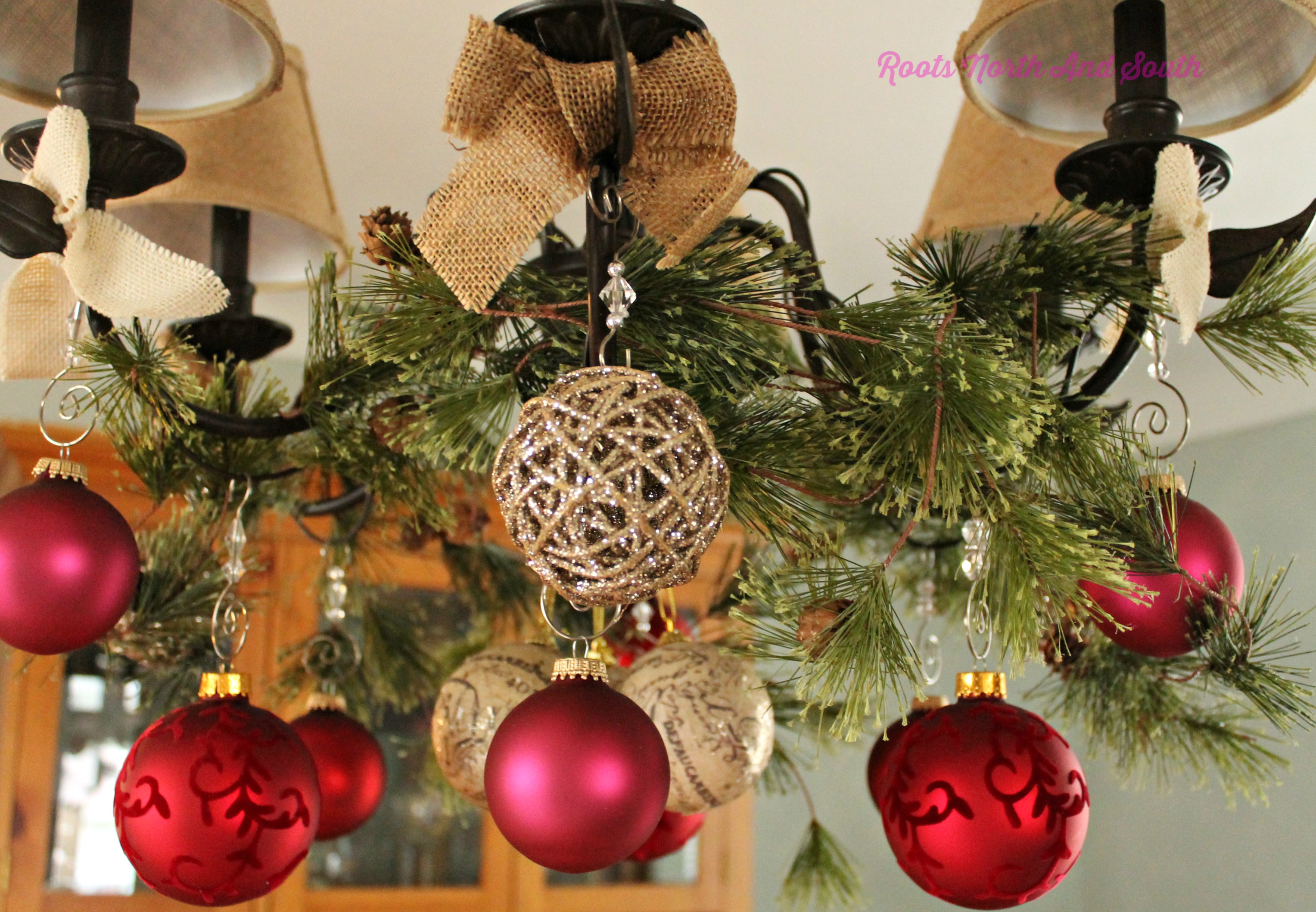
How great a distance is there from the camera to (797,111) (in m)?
1.41

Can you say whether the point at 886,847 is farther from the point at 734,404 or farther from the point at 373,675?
the point at 734,404

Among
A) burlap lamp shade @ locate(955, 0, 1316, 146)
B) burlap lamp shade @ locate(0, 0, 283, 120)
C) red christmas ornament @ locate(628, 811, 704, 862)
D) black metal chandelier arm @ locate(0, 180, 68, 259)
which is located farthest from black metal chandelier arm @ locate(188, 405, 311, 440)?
burlap lamp shade @ locate(955, 0, 1316, 146)

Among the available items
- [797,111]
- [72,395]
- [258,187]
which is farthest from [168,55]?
[797,111]

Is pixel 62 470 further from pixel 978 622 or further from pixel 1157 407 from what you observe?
pixel 1157 407

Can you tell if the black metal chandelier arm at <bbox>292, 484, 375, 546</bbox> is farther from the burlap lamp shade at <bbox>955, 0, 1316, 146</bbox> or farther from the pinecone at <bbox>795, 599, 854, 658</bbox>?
the burlap lamp shade at <bbox>955, 0, 1316, 146</bbox>

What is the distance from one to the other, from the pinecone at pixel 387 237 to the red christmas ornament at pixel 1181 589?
372 millimetres

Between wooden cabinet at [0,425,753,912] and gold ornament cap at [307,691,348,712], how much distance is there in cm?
80

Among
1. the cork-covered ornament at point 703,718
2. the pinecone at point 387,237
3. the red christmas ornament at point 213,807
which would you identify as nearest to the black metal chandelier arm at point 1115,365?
the cork-covered ornament at point 703,718

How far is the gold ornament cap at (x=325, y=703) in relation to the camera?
766mm

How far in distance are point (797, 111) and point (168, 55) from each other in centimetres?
85

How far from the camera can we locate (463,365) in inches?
19.9

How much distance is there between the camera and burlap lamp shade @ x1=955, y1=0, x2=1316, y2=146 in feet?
2.20

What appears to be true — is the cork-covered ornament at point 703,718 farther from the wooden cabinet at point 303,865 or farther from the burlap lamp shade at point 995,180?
the wooden cabinet at point 303,865

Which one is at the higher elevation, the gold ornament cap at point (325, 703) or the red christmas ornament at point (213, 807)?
the gold ornament cap at point (325, 703)
